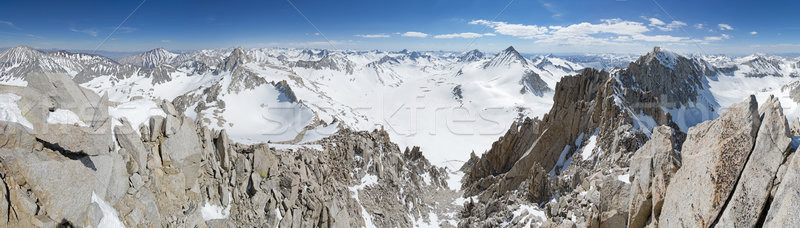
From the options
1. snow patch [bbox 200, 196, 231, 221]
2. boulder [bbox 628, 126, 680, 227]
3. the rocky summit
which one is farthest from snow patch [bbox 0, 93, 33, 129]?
boulder [bbox 628, 126, 680, 227]

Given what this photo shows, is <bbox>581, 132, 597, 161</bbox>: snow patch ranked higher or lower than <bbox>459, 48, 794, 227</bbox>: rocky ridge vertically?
lower

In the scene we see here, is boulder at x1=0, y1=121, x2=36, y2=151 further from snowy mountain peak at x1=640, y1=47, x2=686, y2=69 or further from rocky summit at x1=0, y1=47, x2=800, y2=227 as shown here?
snowy mountain peak at x1=640, y1=47, x2=686, y2=69

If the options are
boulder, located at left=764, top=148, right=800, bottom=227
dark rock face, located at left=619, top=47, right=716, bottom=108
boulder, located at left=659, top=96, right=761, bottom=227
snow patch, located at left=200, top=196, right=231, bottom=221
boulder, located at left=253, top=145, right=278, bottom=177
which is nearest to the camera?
boulder, located at left=764, top=148, right=800, bottom=227

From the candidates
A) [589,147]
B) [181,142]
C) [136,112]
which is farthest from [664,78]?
[136,112]

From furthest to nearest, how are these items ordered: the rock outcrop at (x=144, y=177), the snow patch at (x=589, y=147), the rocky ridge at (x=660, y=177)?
1. the snow patch at (x=589, y=147)
2. the rock outcrop at (x=144, y=177)
3. the rocky ridge at (x=660, y=177)

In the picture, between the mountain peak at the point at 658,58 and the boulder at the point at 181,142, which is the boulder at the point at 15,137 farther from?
the mountain peak at the point at 658,58

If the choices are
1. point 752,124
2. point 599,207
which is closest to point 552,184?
point 599,207

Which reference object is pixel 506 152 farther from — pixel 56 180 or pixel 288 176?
pixel 56 180

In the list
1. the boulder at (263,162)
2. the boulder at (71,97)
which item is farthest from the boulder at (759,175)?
the boulder at (263,162)
